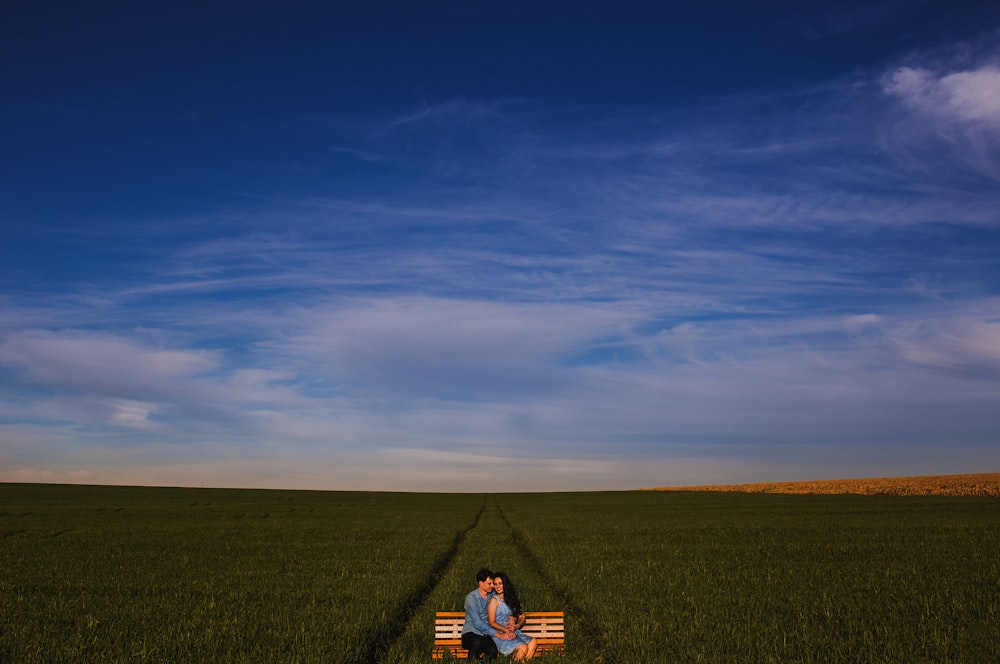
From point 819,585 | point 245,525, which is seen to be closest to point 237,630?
point 819,585

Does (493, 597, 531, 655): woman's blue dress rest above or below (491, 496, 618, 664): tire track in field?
above

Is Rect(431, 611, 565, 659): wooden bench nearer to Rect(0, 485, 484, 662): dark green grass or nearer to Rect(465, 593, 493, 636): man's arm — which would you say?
Rect(465, 593, 493, 636): man's arm

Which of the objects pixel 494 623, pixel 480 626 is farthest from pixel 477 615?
pixel 494 623

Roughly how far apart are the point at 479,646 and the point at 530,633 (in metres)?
1.03

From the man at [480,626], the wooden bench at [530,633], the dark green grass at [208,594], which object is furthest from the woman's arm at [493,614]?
the dark green grass at [208,594]

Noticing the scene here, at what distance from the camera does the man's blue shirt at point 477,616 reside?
10.7 meters

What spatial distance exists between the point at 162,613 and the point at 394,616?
15.5 feet

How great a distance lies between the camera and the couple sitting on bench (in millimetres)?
→ 10484

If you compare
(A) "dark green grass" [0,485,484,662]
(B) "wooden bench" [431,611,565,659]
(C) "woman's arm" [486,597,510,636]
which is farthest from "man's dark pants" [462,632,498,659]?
(A) "dark green grass" [0,485,484,662]

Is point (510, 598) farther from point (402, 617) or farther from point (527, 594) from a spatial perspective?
point (527, 594)

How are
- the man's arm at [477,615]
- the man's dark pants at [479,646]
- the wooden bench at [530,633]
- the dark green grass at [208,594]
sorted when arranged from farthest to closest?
the dark green grass at [208,594]
the wooden bench at [530,633]
the man's arm at [477,615]
the man's dark pants at [479,646]

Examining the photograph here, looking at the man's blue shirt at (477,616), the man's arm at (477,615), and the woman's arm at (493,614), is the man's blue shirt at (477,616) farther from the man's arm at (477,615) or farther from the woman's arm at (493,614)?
the woman's arm at (493,614)

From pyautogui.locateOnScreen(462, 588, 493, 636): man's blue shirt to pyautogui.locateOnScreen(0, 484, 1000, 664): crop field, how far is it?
0.94 meters

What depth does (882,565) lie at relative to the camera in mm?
21438
